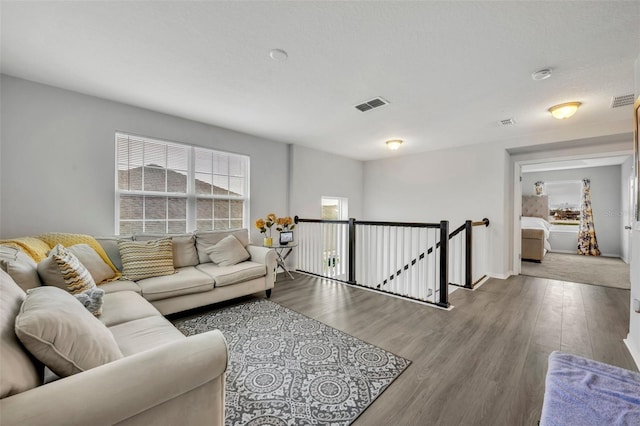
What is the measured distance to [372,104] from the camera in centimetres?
318

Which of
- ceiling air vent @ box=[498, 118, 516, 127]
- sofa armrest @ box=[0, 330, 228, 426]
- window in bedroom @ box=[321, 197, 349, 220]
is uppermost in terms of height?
ceiling air vent @ box=[498, 118, 516, 127]

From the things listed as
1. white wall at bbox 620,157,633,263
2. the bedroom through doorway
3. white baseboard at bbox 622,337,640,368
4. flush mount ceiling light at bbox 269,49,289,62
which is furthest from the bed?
flush mount ceiling light at bbox 269,49,289,62

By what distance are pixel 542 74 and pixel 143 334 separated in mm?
3870

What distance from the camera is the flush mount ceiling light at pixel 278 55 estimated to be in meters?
2.13

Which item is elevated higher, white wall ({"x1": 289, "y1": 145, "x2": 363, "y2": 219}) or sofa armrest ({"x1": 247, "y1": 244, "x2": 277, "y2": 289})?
white wall ({"x1": 289, "y1": 145, "x2": 363, "y2": 219})

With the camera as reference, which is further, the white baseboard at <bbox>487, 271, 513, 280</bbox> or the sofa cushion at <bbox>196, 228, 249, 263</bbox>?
the white baseboard at <bbox>487, 271, 513, 280</bbox>

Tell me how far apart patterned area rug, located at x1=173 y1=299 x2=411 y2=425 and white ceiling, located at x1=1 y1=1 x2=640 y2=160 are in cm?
250

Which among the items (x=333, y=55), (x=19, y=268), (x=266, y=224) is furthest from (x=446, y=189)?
(x=19, y=268)

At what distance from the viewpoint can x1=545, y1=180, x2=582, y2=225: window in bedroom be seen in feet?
24.6

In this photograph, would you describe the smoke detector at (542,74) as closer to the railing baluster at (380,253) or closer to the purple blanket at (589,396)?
the railing baluster at (380,253)

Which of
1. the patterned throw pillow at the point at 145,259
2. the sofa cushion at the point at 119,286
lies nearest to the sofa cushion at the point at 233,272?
the patterned throw pillow at the point at 145,259

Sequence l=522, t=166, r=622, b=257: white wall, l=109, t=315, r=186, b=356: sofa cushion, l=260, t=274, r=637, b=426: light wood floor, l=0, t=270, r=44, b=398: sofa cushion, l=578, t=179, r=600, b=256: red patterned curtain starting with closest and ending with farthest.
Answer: l=0, t=270, r=44, b=398: sofa cushion, l=109, t=315, r=186, b=356: sofa cushion, l=260, t=274, r=637, b=426: light wood floor, l=522, t=166, r=622, b=257: white wall, l=578, t=179, r=600, b=256: red patterned curtain

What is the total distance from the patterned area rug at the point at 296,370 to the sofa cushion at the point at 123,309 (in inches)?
24.0

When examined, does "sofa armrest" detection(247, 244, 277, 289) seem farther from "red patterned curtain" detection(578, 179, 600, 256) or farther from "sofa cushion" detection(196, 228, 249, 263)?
"red patterned curtain" detection(578, 179, 600, 256)
